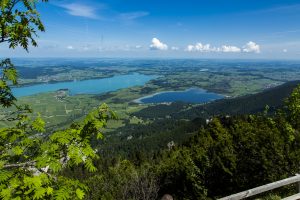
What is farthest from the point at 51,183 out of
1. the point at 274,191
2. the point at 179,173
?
the point at 179,173

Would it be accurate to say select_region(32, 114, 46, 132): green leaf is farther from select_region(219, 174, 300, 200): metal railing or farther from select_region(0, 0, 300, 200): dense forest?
select_region(219, 174, 300, 200): metal railing

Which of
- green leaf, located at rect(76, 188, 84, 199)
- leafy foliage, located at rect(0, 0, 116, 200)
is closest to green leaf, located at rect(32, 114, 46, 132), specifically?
leafy foliage, located at rect(0, 0, 116, 200)

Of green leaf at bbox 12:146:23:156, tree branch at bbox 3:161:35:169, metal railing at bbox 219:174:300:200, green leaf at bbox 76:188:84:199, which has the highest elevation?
green leaf at bbox 12:146:23:156

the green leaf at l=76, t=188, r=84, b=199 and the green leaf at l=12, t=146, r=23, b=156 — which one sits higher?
the green leaf at l=12, t=146, r=23, b=156

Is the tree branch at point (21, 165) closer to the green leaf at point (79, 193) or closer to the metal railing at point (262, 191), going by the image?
the green leaf at point (79, 193)

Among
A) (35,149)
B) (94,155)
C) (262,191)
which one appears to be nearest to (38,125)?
(35,149)

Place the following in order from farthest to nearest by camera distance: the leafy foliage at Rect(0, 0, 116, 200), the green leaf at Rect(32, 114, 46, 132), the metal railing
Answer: the metal railing
the green leaf at Rect(32, 114, 46, 132)
the leafy foliage at Rect(0, 0, 116, 200)

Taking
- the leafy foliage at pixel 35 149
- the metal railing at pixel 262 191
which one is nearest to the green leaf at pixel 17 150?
the leafy foliage at pixel 35 149

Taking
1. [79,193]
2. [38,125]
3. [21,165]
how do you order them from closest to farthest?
[79,193]
[21,165]
[38,125]

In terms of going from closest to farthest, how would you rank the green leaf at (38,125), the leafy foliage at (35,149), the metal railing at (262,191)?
1. the leafy foliage at (35,149)
2. the green leaf at (38,125)
3. the metal railing at (262,191)

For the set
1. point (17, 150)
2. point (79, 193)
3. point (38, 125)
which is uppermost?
point (38, 125)

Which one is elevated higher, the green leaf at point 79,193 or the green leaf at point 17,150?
the green leaf at point 17,150

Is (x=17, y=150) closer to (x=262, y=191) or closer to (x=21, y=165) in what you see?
(x=21, y=165)

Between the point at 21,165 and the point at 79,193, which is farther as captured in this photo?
the point at 21,165
